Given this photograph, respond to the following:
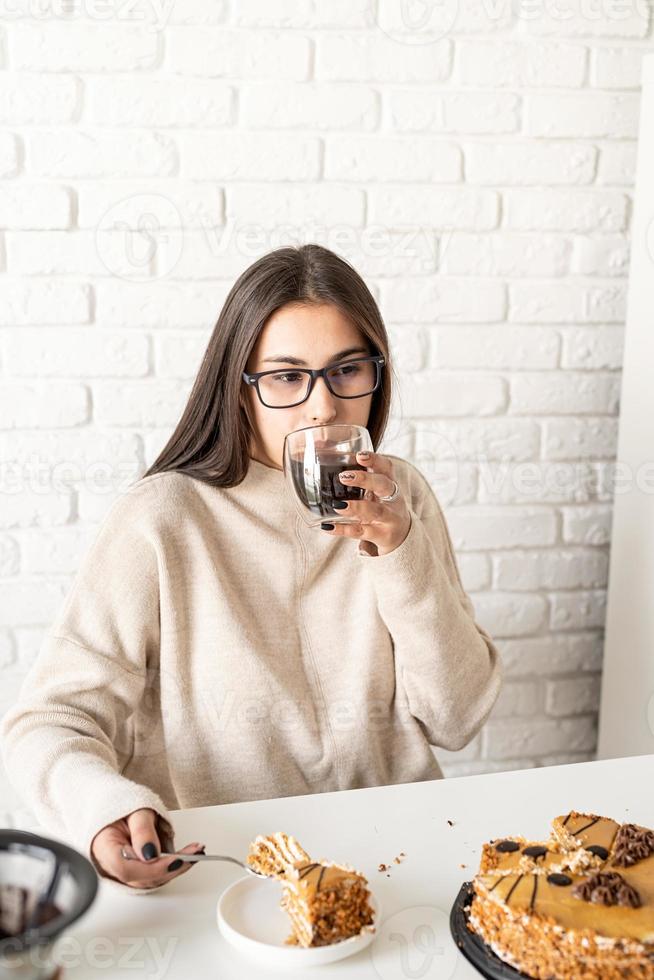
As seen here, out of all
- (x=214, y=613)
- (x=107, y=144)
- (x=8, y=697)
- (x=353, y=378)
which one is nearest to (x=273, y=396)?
(x=353, y=378)

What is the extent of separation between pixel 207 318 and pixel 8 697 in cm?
80

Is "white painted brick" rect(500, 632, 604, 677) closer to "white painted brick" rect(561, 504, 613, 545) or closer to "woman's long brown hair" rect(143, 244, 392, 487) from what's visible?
"white painted brick" rect(561, 504, 613, 545)

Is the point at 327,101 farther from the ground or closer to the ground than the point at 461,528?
farther from the ground

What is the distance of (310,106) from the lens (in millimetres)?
1744

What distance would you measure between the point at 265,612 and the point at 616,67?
128cm

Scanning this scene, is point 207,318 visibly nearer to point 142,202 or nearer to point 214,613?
point 142,202

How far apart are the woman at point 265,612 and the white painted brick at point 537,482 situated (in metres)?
0.60

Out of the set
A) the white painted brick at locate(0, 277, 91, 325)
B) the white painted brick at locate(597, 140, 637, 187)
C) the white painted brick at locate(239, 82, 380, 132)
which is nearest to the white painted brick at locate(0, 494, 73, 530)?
the white painted brick at locate(0, 277, 91, 325)

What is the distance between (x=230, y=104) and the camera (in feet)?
5.64

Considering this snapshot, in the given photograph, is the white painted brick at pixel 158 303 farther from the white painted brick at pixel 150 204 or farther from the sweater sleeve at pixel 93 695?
the sweater sleeve at pixel 93 695

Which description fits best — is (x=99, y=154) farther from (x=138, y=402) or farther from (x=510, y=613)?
(x=510, y=613)

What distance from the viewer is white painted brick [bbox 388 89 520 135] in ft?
5.85

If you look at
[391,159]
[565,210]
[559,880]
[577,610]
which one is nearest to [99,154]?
[391,159]

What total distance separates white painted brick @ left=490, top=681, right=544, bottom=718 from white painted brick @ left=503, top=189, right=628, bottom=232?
0.94 meters
